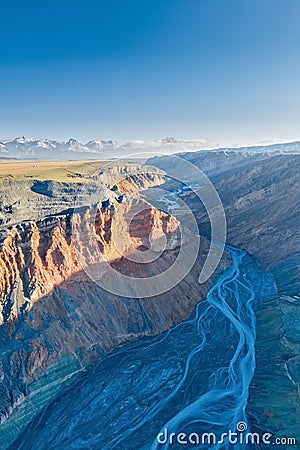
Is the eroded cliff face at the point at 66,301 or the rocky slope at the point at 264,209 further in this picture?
the rocky slope at the point at 264,209

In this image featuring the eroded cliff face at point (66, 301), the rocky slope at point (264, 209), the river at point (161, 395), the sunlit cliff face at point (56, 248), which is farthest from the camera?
the rocky slope at point (264, 209)

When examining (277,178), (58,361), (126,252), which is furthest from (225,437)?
(277,178)

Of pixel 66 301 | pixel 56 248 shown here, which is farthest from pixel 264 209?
pixel 66 301

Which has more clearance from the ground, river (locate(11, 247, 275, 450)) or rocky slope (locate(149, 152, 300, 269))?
rocky slope (locate(149, 152, 300, 269))

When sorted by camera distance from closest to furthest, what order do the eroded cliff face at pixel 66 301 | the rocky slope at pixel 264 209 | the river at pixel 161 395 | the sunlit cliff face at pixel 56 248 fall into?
1. the river at pixel 161 395
2. the eroded cliff face at pixel 66 301
3. the sunlit cliff face at pixel 56 248
4. the rocky slope at pixel 264 209

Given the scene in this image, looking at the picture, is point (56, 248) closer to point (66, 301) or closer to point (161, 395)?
point (66, 301)

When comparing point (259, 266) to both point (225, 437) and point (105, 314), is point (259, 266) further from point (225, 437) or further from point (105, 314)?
point (225, 437)

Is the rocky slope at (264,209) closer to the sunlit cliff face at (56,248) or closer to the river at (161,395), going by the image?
the river at (161,395)

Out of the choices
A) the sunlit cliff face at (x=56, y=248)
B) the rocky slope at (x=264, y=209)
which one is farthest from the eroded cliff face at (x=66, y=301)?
the rocky slope at (x=264, y=209)

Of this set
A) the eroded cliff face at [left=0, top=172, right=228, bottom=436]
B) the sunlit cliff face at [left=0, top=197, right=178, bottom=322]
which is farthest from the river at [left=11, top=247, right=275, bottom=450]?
the sunlit cliff face at [left=0, top=197, right=178, bottom=322]

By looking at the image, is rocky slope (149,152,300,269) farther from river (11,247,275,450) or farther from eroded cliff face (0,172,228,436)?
river (11,247,275,450)

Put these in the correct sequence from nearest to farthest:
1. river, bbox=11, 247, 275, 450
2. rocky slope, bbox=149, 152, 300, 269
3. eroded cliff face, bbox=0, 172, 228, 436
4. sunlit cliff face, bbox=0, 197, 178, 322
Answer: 1. river, bbox=11, 247, 275, 450
2. eroded cliff face, bbox=0, 172, 228, 436
3. sunlit cliff face, bbox=0, 197, 178, 322
4. rocky slope, bbox=149, 152, 300, 269

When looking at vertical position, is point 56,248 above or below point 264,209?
above
